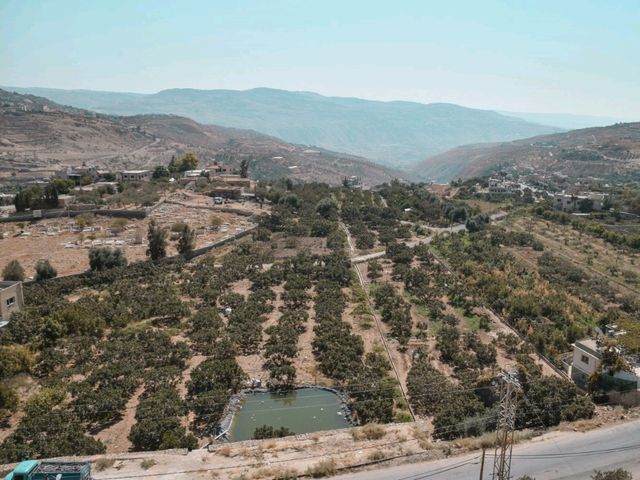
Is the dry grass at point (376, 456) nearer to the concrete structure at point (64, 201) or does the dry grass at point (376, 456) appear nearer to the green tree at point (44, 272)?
the green tree at point (44, 272)

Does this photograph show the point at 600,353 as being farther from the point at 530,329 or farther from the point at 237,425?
the point at 237,425

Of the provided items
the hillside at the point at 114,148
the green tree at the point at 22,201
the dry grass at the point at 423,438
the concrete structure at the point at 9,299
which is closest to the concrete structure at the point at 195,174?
the green tree at the point at 22,201

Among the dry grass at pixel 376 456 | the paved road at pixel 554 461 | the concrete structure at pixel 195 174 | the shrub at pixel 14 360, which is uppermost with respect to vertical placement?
the concrete structure at pixel 195 174

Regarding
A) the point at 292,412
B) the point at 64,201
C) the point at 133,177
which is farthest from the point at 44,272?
the point at 133,177

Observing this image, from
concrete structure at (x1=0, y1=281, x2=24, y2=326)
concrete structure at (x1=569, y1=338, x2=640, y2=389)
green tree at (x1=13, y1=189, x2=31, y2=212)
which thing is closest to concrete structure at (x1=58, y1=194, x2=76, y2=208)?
green tree at (x1=13, y1=189, x2=31, y2=212)

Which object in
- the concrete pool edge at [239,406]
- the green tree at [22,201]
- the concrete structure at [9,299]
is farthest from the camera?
the green tree at [22,201]

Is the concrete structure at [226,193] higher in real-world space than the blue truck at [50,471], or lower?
higher

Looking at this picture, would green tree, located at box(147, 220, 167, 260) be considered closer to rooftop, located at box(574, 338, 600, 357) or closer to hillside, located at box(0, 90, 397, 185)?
rooftop, located at box(574, 338, 600, 357)
